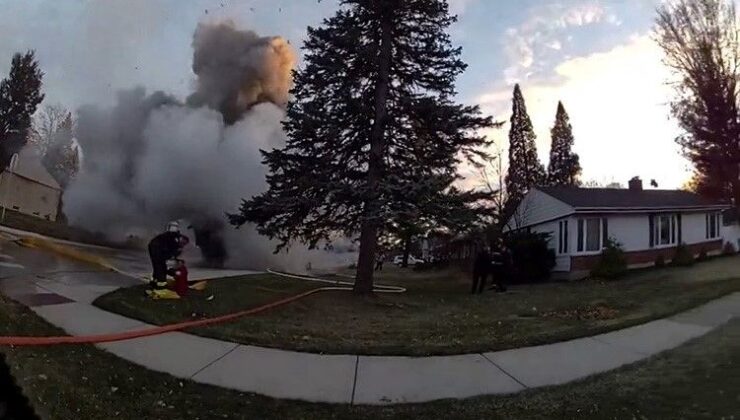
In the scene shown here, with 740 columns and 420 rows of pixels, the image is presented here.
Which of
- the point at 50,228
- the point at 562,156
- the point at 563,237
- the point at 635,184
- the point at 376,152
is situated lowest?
the point at 50,228

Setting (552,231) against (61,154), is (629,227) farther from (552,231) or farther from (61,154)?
(61,154)

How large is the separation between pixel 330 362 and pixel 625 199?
21.4 metres

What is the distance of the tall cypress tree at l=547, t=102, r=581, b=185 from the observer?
46500 millimetres

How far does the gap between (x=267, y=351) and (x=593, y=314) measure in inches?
247

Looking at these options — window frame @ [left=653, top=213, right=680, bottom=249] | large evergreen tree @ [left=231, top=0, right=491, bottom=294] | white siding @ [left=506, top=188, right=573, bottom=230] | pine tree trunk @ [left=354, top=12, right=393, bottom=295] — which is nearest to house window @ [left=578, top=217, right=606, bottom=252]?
white siding @ [left=506, top=188, right=573, bottom=230]

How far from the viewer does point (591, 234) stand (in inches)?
845

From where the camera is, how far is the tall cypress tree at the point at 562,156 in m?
46.5

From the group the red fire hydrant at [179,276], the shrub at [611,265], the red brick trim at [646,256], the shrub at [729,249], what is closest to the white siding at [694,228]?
the red brick trim at [646,256]

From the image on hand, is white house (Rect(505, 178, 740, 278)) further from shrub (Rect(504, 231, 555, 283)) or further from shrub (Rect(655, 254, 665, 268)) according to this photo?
shrub (Rect(504, 231, 555, 283))

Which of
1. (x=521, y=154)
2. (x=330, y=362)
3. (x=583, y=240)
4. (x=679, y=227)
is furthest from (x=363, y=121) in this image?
(x=521, y=154)

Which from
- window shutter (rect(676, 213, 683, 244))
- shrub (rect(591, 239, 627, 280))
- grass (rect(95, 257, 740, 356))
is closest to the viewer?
grass (rect(95, 257, 740, 356))

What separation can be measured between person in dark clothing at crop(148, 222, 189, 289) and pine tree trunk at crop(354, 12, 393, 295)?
521 centimetres

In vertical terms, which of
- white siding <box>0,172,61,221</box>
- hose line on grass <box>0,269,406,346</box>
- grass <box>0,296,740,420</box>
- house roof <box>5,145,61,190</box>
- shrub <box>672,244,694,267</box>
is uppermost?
Result: shrub <box>672,244,694,267</box>

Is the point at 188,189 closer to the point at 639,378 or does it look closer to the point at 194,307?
the point at 194,307
